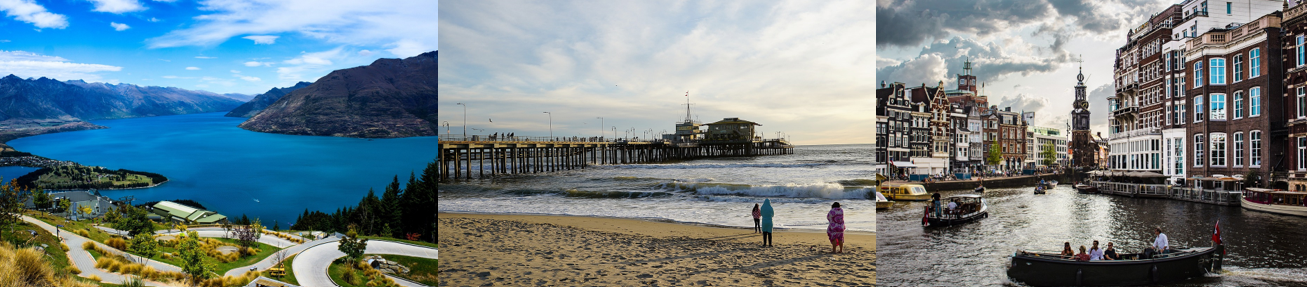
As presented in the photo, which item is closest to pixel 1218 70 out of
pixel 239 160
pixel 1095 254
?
pixel 1095 254

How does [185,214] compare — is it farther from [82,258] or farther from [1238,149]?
[1238,149]

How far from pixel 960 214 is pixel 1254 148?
4.42 metres

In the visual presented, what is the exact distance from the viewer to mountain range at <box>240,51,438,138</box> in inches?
479

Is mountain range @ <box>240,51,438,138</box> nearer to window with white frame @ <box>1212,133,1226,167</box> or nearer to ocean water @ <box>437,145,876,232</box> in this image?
ocean water @ <box>437,145,876,232</box>

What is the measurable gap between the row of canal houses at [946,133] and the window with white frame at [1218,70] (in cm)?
294

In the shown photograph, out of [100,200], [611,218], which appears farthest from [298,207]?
[611,218]

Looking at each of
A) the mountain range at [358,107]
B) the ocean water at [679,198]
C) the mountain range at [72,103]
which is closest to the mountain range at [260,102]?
the mountain range at [358,107]

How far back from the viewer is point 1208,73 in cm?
931

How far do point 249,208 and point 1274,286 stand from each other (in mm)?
16306

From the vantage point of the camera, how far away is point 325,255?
8352 mm

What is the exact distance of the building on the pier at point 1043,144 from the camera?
11136mm

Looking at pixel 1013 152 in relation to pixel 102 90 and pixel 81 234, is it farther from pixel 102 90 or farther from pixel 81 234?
pixel 102 90

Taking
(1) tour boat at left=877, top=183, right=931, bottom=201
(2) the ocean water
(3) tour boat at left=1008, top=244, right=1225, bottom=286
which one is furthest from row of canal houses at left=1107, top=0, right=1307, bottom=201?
(2) the ocean water

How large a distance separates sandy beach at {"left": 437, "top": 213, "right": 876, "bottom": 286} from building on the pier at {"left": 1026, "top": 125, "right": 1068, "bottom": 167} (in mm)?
6018
